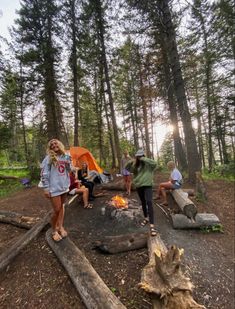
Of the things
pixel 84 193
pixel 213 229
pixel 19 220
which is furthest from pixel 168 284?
pixel 19 220

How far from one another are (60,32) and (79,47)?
1523 mm

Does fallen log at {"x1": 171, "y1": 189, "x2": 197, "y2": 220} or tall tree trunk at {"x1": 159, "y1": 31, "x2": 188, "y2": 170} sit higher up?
tall tree trunk at {"x1": 159, "y1": 31, "x2": 188, "y2": 170}

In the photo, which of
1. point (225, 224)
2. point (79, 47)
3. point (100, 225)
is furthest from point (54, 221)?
point (79, 47)

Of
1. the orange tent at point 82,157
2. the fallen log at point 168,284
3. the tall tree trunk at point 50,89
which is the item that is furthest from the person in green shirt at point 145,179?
the tall tree trunk at point 50,89

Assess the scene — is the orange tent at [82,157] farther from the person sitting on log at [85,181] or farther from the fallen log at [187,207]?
the fallen log at [187,207]

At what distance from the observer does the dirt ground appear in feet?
11.1

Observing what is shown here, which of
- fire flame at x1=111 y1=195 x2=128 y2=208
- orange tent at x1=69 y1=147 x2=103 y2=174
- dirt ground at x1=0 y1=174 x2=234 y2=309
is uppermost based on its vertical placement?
orange tent at x1=69 y1=147 x2=103 y2=174

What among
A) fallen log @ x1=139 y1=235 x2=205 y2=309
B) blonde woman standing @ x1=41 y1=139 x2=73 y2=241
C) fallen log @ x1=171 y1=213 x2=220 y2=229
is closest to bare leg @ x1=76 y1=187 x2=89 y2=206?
blonde woman standing @ x1=41 y1=139 x2=73 y2=241

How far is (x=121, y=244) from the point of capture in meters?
4.47

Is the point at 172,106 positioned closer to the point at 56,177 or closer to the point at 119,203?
the point at 119,203

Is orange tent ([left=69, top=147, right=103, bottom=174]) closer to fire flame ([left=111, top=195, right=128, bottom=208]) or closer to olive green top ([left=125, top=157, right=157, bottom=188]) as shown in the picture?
fire flame ([left=111, top=195, right=128, bottom=208])

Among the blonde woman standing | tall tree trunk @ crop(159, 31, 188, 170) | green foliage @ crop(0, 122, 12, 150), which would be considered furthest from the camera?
green foliage @ crop(0, 122, 12, 150)

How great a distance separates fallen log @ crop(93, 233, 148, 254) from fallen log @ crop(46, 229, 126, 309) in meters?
0.56

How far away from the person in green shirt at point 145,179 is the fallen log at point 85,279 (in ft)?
6.21
